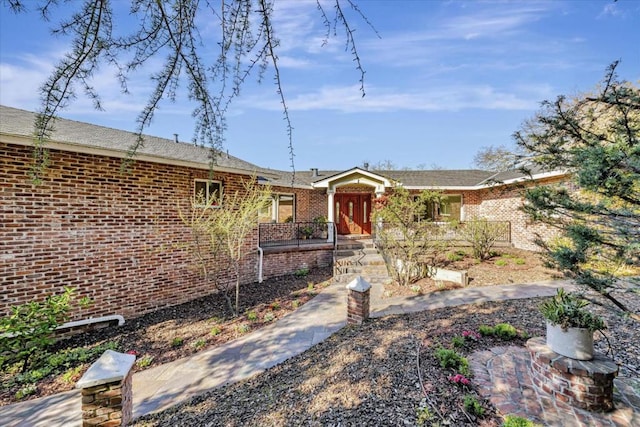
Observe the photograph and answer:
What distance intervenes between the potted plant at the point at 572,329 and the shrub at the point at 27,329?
297 inches

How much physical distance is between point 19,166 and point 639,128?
859 cm

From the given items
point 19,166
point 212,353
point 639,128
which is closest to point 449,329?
point 639,128

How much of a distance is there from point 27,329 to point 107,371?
336 centimetres

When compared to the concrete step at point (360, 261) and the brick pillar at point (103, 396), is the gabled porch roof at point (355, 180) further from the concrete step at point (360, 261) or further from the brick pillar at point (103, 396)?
the brick pillar at point (103, 396)

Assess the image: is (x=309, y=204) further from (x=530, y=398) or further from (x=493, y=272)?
(x=530, y=398)

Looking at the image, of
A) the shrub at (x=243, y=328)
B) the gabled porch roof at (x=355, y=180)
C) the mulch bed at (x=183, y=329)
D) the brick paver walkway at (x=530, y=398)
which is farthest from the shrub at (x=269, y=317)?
the gabled porch roof at (x=355, y=180)

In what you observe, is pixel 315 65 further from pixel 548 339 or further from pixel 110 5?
pixel 548 339

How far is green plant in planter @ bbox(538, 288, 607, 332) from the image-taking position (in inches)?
124

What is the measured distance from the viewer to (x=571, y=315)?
127 inches

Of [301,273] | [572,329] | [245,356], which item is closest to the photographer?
[572,329]

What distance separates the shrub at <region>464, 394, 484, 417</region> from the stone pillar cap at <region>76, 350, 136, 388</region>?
11.4 ft

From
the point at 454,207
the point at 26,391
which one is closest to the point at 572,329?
the point at 26,391

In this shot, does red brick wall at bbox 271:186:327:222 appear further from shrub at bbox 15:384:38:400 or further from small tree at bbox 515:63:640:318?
small tree at bbox 515:63:640:318

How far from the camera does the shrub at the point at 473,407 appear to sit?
285 cm
